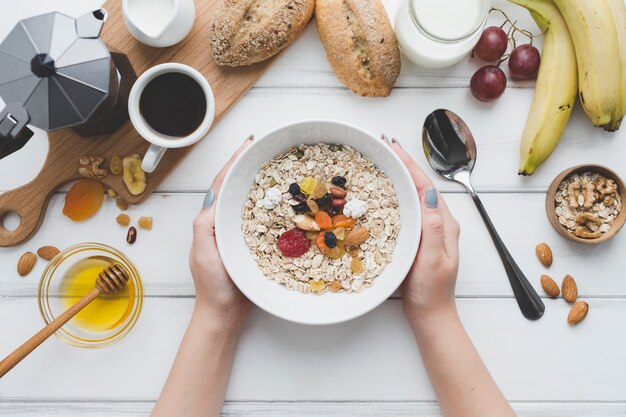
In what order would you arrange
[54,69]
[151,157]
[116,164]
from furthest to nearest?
[116,164] < [151,157] < [54,69]

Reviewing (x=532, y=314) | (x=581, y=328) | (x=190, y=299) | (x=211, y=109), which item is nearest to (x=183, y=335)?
(x=190, y=299)

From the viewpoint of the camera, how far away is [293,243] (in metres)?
0.99

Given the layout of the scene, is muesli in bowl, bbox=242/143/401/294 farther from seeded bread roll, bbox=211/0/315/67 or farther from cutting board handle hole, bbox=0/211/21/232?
cutting board handle hole, bbox=0/211/21/232

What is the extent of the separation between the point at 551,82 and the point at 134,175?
0.85 m

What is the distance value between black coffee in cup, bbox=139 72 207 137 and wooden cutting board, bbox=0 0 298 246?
8 cm

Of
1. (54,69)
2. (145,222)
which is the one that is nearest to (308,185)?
(145,222)

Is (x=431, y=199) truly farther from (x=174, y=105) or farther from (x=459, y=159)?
(x=174, y=105)

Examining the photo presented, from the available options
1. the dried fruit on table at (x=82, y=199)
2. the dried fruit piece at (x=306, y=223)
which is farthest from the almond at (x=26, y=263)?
the dried fruit piece at (x=306, y=223)

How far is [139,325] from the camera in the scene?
1112mm

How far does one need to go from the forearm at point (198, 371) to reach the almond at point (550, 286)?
638mm

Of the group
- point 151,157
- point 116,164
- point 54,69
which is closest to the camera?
point 54,69

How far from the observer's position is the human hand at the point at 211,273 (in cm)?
99

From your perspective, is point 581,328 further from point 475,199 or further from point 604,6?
point 604,6

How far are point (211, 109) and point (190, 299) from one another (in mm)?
398
